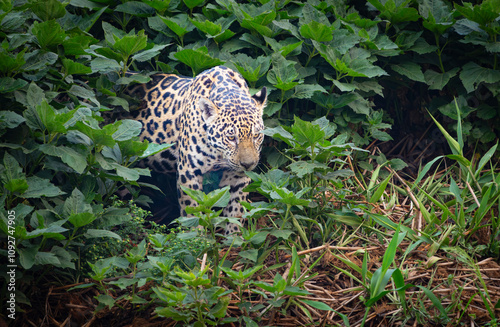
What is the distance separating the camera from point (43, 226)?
306 centimetres

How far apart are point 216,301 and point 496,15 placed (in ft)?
14.2

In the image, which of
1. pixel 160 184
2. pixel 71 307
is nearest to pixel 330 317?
pixel 71 307

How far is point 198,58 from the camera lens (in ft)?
16.7

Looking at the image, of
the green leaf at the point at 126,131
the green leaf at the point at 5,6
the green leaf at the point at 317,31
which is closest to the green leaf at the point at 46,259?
the green leaf at the point at 126,131

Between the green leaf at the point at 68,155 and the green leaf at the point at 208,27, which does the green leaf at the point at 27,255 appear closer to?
the green leaf at the point at 68,155

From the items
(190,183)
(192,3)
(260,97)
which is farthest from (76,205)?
(192,3)

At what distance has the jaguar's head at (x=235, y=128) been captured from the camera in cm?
453

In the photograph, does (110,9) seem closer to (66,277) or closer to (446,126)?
(66,277)

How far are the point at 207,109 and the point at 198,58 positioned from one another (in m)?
0.72

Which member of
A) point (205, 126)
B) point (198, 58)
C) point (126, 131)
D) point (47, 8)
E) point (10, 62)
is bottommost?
point (205, 126)

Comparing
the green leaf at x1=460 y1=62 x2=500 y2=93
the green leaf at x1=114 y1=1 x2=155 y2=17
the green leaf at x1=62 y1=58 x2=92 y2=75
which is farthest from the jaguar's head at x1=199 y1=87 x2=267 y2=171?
the green leaf at x1=460 y1=62 x2=500 y2=93

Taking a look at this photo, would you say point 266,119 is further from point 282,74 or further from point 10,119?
point 10,119

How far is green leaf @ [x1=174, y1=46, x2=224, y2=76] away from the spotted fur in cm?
15

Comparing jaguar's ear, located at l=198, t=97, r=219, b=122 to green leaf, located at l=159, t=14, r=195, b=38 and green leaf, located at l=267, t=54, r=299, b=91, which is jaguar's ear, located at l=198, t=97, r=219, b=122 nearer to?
green leaf, located at l=267, t=54, r=299, b=91
